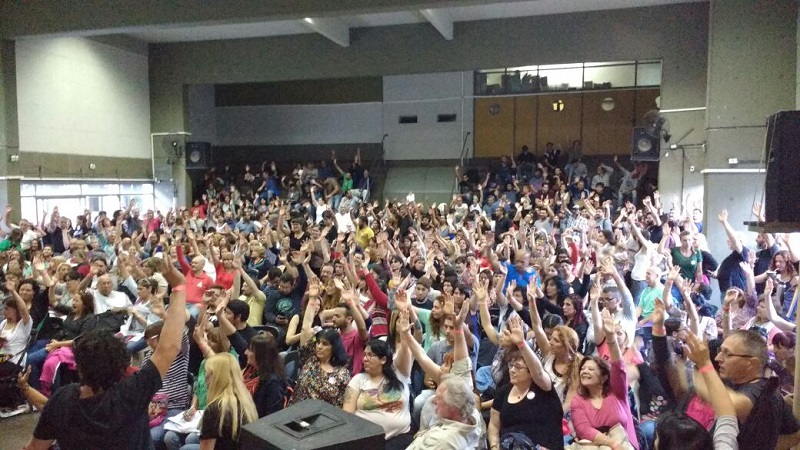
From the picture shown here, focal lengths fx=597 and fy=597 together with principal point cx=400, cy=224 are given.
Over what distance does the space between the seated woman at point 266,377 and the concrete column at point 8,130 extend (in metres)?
9.89

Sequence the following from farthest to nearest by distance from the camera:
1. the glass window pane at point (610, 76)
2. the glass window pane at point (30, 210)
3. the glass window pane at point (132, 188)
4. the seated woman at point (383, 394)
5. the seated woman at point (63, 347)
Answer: the glass window pane at point (610, 76) → the glass window pane at point (132, 188) → the glass window pane at point (30, 210) → the seated woman at point (63, 347) → the seated woman at point (383, 394)

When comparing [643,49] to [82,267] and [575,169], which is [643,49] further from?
[82,267]

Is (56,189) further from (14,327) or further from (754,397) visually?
(754,397)

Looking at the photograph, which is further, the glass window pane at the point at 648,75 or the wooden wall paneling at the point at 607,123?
the wooden wall paneling at the point at 607,123

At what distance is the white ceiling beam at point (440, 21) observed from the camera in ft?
37.3

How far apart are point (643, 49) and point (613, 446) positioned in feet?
34.8

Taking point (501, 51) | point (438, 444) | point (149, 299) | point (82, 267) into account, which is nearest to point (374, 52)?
point (501, 51)

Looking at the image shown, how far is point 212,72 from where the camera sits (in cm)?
1431

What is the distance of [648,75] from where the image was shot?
15.1 metres

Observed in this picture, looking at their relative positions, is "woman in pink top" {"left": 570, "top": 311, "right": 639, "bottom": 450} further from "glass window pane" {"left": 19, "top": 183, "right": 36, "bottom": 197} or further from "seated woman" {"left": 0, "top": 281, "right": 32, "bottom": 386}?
"glass window pane" {"left": 19, "top": 183, "right": 36, "bottom": 197}

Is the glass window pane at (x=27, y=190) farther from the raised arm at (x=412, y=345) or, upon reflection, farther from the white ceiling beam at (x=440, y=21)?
the raised arm at (x=412, y=345)

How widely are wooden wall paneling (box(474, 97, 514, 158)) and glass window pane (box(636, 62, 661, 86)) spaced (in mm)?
3259

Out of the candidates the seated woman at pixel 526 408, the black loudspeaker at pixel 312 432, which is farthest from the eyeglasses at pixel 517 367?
the black loudspeaker at pixel 312 432

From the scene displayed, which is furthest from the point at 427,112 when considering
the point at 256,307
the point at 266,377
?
the point at 266,377
